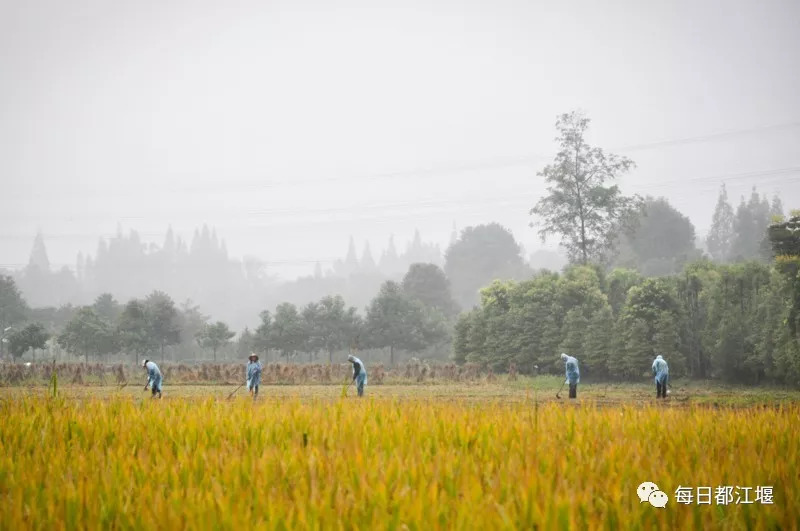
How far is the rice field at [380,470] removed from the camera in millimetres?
5574

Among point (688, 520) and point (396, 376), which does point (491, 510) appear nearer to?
point (688, 520)

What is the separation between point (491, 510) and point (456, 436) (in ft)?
14.0

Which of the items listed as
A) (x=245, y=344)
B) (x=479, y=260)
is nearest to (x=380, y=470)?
(x=245, y=344)

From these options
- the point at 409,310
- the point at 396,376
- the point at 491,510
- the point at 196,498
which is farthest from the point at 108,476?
the point at 409,310

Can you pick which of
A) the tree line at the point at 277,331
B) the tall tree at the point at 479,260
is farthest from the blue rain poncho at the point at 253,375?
the tall tree at the point at 479,260

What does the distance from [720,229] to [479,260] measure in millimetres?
49701

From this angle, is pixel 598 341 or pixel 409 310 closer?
pixel 598 341

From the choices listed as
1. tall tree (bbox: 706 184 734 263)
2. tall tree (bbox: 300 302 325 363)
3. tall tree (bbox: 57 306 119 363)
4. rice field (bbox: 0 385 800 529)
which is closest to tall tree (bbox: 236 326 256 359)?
tall tree (bbox: 300 302 325 363)

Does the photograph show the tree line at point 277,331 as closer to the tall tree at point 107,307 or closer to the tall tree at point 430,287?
the tall tree at point 107,307

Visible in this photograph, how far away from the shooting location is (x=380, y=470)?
7.15 m

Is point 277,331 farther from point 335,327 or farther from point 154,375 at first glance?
point 154,375

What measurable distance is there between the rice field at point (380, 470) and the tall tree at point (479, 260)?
123032 millimetres

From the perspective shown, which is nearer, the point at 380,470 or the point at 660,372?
the point at 380,470

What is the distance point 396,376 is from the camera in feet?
151
